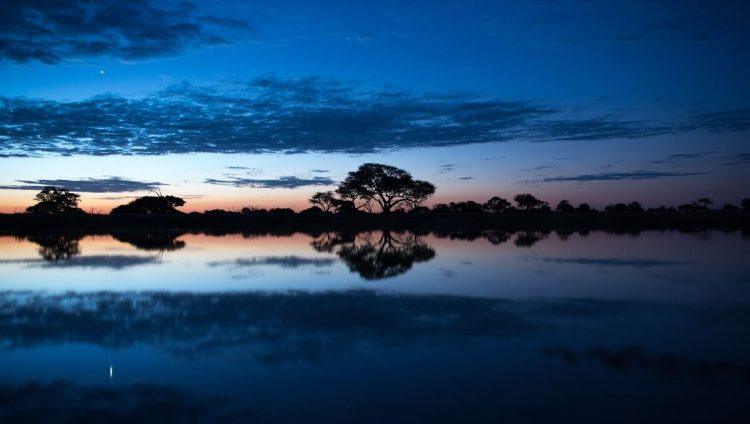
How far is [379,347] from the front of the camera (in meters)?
9.50

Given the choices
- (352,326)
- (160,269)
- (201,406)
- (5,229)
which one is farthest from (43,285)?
(5,229)

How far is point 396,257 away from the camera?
25.7 metres

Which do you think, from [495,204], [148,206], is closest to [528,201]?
[495,204]

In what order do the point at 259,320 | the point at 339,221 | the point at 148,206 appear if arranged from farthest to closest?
the point at 148,206 < the point at 339,221 < the point at 259,320

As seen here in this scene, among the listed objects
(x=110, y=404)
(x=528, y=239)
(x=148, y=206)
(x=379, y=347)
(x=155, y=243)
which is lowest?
(x=110, y=404)

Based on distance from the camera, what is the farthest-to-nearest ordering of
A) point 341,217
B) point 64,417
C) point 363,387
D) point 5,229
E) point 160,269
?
1. point 341,217
2. point 5,229
3. point 160,269
4. point 363,387
5. point 64,417

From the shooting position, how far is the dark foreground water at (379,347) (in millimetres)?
6859

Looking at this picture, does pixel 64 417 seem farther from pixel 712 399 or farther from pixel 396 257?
pixel 396 257

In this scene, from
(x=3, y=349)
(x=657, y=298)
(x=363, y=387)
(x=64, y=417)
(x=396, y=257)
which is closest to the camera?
(x=64, y=417)

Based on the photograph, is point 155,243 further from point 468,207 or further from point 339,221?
point 468,207

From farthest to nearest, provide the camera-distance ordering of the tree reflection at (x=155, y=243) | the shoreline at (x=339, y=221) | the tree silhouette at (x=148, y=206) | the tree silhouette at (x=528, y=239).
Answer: the tree silhouette at (x=148, y=206), the shoreline at (x=339, y=221), the tree silhouette at (x=528, y=239), the tree reflection at (x=155, y=243)

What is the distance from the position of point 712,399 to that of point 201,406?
21.7 feet

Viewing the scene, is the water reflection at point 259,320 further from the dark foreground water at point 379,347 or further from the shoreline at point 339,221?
the shoreline at point 339,221

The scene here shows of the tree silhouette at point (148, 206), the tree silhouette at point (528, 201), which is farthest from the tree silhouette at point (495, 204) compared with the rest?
the tree silhouette at point (148, 206)
